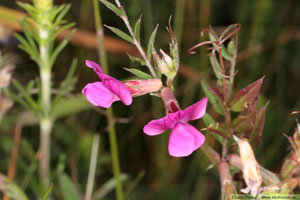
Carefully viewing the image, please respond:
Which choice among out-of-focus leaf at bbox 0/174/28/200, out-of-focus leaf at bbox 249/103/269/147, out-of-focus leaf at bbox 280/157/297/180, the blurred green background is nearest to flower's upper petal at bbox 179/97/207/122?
out-of-focus leaf at bbox 249/103/269/147

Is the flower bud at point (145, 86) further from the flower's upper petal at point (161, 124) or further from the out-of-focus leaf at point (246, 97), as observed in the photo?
the out-of-focus leaf at point (246, 97)

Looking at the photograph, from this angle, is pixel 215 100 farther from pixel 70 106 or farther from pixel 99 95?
pixel 70 106

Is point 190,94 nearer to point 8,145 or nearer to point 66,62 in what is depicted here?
point 66,62

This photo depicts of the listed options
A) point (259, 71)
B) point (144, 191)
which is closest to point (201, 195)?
point (144, 191)

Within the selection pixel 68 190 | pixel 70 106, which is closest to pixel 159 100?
pixel 70 106

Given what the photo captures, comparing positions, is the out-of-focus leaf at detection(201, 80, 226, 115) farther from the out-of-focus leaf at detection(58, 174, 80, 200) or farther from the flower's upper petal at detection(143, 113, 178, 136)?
the out-of-focus leaf at detection(58, 174, 80, 200)

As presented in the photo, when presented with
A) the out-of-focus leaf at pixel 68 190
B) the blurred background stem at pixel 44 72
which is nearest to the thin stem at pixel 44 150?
the blurred background stem at pixel 44 72
